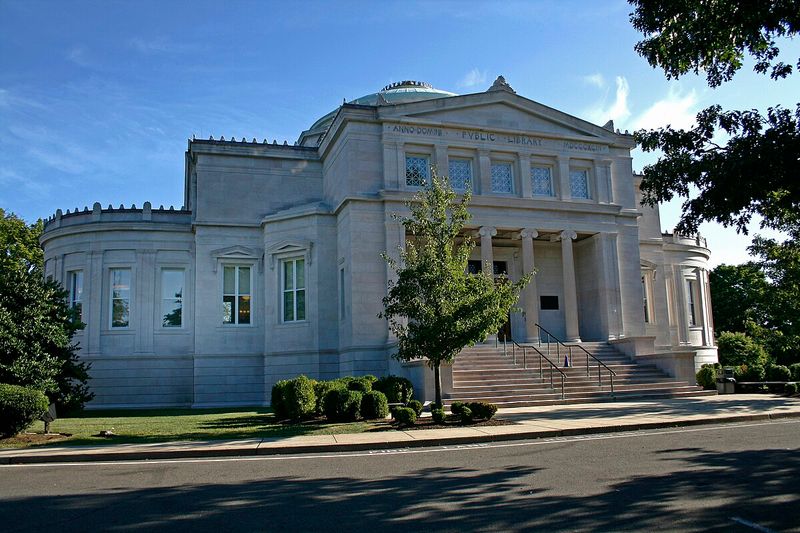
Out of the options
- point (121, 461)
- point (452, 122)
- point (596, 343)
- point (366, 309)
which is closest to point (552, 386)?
point (596, 343)

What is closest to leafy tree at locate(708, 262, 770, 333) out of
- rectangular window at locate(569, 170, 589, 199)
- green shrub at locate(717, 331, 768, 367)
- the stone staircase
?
green shrub at locate(717, 331, 768, 367)

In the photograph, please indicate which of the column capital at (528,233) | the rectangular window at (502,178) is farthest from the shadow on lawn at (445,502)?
the rectangular window at (502,178)

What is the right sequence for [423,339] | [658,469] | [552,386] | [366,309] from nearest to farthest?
1. [658,469]
2. [423,339]
3. [552,386]
4. [366,309]

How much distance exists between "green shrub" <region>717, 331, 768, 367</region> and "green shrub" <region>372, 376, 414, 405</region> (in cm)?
2228

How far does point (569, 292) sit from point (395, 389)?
12333 millimetres

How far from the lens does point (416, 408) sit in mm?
17922

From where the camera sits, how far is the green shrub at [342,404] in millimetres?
18078

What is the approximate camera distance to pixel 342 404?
59.2 ft

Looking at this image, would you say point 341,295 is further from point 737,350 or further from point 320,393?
point 737,350

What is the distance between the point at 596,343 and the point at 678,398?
5574 millimetres

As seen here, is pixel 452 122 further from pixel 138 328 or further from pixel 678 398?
pixel 138 328

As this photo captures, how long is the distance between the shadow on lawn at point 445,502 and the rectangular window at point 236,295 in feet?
71.5

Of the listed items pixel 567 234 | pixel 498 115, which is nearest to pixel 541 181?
pixel 567 234

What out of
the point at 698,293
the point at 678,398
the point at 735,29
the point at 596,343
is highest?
the point at 735,29
